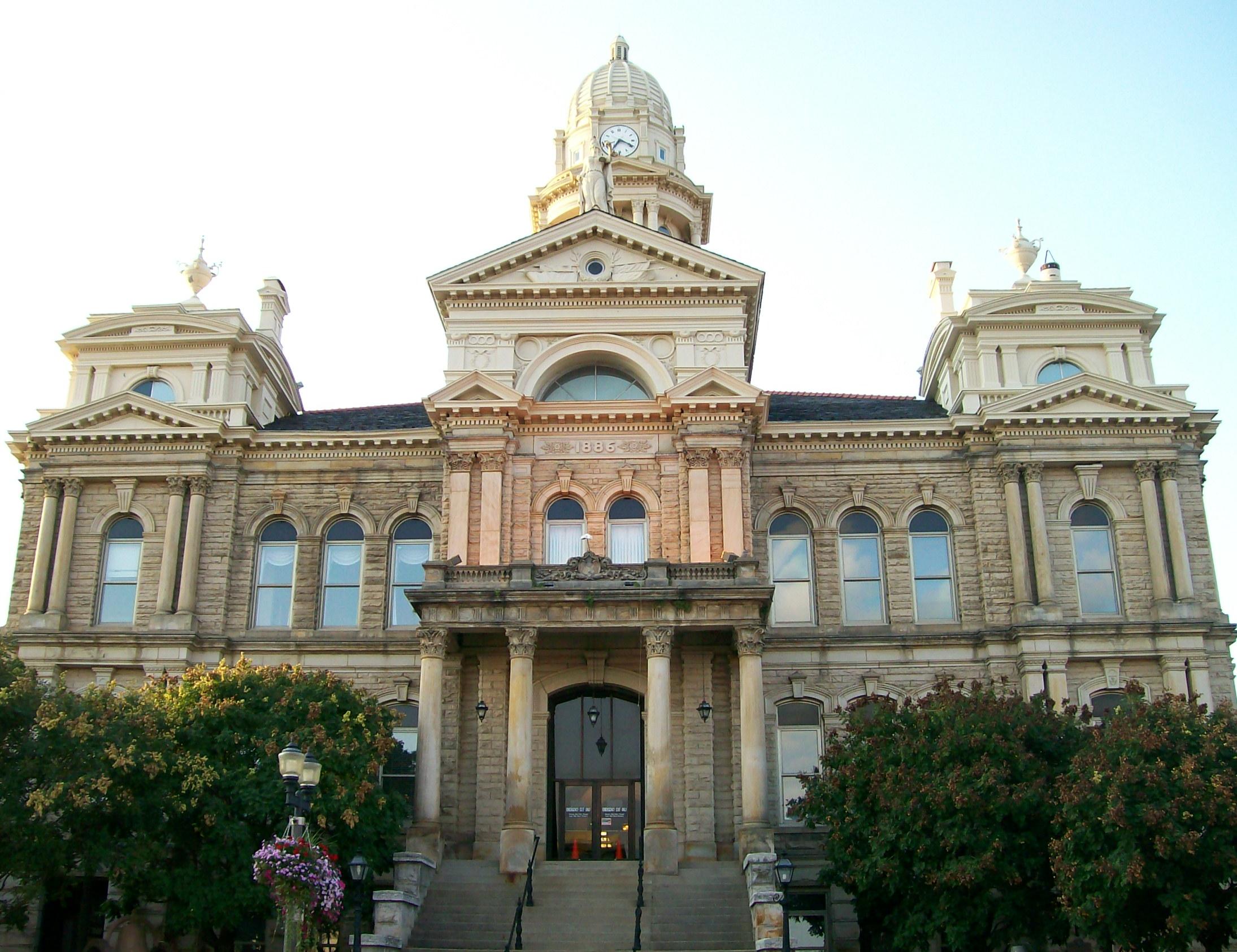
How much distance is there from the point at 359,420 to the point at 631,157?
58.5 ft

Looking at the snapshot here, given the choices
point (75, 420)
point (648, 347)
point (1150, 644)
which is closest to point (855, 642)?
point (1150, 644)

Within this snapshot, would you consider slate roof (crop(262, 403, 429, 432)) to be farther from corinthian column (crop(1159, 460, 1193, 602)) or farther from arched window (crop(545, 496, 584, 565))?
corinthian column (crop(1159, 460, 1193, 602))

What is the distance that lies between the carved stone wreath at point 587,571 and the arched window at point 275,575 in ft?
25.2

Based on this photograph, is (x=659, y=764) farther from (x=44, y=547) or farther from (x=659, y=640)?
(x=44, y=547)

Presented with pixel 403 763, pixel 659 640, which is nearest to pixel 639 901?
pixel 659 640

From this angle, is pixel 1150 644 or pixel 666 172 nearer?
pixel 1150 644

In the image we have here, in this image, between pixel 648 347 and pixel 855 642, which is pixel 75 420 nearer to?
pixel 648 347

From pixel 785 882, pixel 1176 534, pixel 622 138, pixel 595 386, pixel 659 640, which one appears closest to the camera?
pixel 785 882

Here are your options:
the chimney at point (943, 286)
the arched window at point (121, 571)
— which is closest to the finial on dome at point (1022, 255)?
the chimney at point (943, 286)

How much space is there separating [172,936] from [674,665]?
11451 millimetres

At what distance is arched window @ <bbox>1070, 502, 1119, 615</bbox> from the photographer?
31578 millimetres

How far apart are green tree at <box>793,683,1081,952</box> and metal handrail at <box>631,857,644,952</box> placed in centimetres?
349

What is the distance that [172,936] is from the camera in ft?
82.6

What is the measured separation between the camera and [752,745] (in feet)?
89.8
